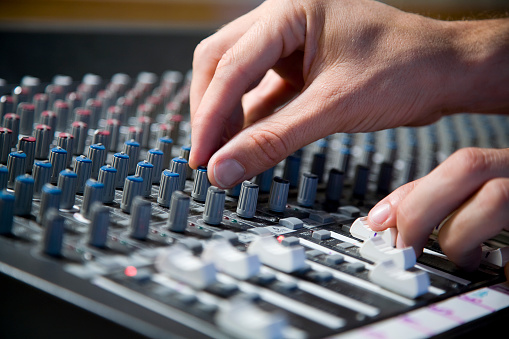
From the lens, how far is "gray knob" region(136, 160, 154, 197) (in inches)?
41.9

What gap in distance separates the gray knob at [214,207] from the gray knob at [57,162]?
0.89 ft

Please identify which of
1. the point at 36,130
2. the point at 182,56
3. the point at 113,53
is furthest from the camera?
the point at 182,56

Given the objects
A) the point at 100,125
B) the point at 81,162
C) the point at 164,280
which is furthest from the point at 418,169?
the point at 164,280

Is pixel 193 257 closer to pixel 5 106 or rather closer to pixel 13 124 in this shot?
pixel 13 124

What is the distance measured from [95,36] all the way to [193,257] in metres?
1.50

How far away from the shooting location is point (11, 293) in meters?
0.74

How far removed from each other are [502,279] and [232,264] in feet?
1.70

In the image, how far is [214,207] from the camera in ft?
3.27

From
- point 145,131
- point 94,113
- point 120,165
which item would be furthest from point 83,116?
point 120,165

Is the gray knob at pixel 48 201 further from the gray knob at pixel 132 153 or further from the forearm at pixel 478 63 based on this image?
the forearm at pixel 478 63

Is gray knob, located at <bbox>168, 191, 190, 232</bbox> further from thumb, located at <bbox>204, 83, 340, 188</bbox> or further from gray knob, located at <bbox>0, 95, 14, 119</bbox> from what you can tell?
gray knob, located at <bbox>0, 95, 14, 119</bbox>

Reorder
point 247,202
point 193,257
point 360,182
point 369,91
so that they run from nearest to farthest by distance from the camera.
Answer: point 193,257 < point 247,202 < point 369,91 < point 360,182

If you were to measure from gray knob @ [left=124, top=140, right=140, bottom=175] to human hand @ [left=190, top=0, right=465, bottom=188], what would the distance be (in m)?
0.12

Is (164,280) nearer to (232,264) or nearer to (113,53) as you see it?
(232,264)
